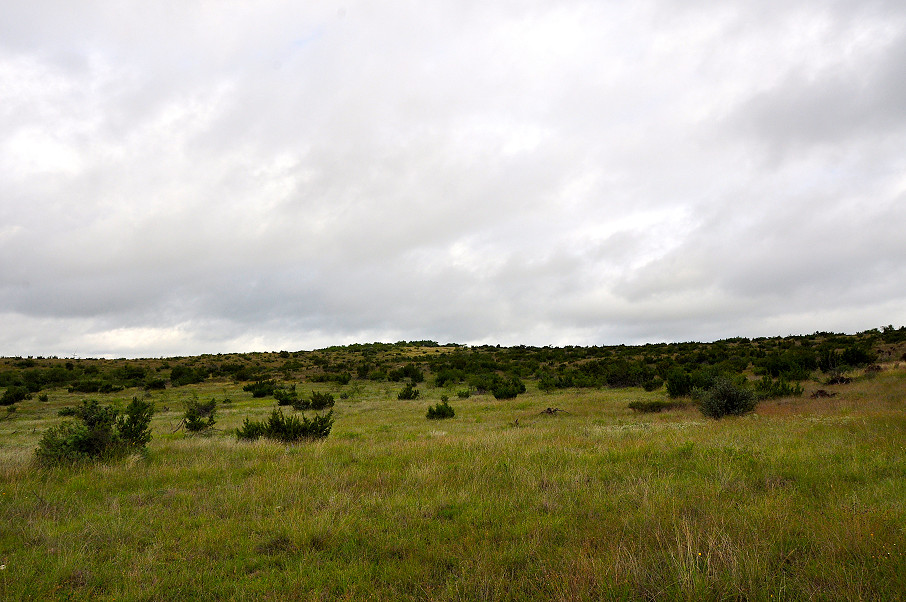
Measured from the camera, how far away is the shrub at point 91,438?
379 inches

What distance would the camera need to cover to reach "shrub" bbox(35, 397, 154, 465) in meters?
9.62

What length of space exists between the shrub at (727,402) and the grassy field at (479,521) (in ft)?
18.4

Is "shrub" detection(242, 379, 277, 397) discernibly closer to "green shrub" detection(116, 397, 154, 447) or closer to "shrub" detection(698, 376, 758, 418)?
"green shrub" detection(116, 397, 154, 447)

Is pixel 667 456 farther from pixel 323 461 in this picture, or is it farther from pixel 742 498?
pixel 323 461

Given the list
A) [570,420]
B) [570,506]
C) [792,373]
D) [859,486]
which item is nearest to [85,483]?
[570,506]

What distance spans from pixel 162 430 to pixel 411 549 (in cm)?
1882

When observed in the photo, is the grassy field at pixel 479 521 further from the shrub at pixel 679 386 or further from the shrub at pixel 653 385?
the shrub at pixel 653 385

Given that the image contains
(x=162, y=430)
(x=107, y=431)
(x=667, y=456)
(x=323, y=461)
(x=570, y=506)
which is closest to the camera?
(x=570, y=506)

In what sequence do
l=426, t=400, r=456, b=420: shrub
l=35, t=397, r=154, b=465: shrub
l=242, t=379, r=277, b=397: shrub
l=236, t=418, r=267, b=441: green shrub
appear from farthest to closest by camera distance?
l=242, t=379, r=277, b=397: shrub, l=426, t=400, r=456, b=420: shrub, l=236, t=418, r=267, b=441: green shrub, l=35, t=397, r=154, b=465: shrub

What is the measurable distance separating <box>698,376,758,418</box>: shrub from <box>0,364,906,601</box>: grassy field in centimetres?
562

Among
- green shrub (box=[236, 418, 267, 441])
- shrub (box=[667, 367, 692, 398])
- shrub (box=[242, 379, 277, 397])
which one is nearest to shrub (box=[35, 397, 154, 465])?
green shrub (box=[236, 418, 267, 441])

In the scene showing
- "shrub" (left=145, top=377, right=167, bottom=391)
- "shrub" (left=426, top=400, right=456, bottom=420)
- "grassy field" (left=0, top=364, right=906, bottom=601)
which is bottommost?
"shrub" (left=426, top=400, right=456, bottom=420)

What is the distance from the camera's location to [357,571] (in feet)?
14.9

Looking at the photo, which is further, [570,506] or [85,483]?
[85,483]
